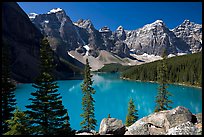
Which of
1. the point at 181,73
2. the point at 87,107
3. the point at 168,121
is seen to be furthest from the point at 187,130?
the point at 181,73

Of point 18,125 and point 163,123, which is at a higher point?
point 18,125

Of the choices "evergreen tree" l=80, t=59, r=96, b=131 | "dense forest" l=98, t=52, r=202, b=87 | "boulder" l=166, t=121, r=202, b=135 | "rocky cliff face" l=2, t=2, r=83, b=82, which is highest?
"rocky cliff face" l=2, t=2, r=83, b=82

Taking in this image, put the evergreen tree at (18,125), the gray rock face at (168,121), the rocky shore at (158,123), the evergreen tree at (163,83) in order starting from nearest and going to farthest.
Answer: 1. the evergreen tree at (18,125)
2. the rocky shore at (158,123)
3. the gray rock face at (168,121)
4. the evergreen tree at (163,83)

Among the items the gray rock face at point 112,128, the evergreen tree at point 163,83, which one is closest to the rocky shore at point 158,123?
the gray rock face at point 112,128

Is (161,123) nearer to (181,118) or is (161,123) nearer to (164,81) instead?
(181,118)

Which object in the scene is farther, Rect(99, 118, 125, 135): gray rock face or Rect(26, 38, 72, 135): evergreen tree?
Rect(99, 118, 125, 135): gray rock face

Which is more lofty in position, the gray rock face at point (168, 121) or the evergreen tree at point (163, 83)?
the evergreen tree at point (163, 83)

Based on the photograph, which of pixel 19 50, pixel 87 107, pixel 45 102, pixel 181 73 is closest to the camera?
pixel 45 102

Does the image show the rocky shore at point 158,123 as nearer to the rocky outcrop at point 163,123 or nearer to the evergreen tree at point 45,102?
the rocky outcrop at point 163,123

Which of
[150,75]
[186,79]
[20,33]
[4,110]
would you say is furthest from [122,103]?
[20,33]

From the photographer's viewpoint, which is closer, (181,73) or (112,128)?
(112,128)

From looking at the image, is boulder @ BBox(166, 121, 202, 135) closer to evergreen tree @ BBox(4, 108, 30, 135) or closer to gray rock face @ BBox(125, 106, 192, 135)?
gray rock face @ BBox(125, 106, 192, 135)

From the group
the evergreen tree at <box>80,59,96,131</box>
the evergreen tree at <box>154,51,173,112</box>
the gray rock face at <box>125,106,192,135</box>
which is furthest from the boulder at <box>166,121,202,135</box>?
the evergreen tree at <box>154,51,173,112</box>

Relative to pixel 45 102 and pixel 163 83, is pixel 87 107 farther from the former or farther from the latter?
pixel 45 102
